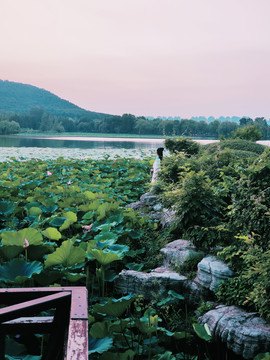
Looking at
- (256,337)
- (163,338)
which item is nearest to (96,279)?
(163,338)

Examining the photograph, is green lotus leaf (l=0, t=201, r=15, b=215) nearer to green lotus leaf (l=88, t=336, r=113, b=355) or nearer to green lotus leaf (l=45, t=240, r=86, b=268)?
green lotus leaf (l=45, t=240, r=86, b=268)

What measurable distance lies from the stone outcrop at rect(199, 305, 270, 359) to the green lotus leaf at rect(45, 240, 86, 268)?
1.13 m

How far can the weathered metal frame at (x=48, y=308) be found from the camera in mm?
1580

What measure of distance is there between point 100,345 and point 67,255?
1034 millimetres

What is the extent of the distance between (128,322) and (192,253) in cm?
119

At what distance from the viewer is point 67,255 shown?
2.95 m

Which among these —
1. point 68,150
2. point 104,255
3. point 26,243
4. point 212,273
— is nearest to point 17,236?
point 26,243

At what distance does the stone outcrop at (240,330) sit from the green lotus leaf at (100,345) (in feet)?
2.94

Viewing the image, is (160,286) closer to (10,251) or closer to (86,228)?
(10,251)

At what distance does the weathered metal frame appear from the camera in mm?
1580

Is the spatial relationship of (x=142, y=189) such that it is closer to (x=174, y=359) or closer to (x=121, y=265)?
(x=121, y=265)

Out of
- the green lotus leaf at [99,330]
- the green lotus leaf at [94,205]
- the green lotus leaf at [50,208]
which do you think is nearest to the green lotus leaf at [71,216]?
the green lotus leaf at [94,205]

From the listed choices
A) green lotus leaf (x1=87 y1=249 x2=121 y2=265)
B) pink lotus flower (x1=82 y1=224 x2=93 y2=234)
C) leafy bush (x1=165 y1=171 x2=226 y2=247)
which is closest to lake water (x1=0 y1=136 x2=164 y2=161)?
pink lotus flower (x1=82 y1=224 x2=93 y2=234)

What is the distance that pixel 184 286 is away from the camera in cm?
318
